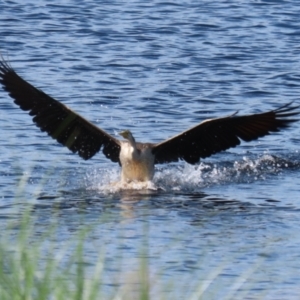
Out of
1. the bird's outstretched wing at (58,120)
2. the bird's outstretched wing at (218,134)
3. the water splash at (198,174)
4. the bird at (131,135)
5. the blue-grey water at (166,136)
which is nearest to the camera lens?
the blue-grey water at (166,136)

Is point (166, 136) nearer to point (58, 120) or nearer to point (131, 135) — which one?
point (131, 135)

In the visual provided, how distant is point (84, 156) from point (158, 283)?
23.5 ft

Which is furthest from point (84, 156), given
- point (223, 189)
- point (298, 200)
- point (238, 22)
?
point (238, 22)

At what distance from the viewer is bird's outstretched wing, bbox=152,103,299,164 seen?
11.7 m

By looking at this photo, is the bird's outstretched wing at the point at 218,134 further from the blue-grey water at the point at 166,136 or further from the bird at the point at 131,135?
the blue-grey water at the point at 166,136

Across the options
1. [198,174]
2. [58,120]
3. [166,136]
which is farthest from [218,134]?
[166,136]

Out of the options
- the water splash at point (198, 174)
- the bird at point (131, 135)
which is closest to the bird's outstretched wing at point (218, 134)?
the bird at point (131, 135)

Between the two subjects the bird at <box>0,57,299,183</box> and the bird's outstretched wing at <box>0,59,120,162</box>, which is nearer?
the bird at <box>0,57,299,183</box>

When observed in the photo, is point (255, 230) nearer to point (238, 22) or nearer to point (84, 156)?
point (84, 156)

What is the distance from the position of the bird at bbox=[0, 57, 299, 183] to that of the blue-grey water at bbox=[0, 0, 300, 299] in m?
0.31

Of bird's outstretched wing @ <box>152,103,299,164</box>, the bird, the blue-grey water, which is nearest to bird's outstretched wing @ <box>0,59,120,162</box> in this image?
the bird

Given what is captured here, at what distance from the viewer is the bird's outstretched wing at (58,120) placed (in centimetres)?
1211

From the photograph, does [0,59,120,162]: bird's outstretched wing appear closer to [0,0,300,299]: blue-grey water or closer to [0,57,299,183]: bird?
[0,57,299,183]: bird

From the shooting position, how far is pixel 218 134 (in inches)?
485
